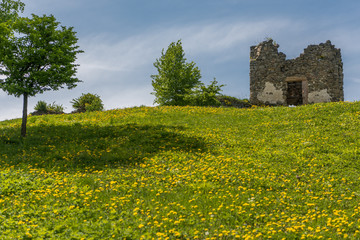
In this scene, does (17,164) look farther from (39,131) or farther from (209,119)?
(209,119)

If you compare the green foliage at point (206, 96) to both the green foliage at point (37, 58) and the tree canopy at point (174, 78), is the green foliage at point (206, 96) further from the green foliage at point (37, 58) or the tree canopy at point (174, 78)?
the green foliage at point (37, 58)

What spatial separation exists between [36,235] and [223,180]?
6660 millimetres

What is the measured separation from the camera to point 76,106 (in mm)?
49000

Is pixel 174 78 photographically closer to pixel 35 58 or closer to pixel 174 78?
pixel 174 78

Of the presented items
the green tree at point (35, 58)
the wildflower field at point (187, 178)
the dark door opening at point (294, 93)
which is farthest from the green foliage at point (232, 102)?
the green tree at point (35, 58)

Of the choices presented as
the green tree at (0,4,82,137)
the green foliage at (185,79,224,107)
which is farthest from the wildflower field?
the green foliage at (185,79,224,107)

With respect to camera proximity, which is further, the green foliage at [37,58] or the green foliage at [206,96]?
the green foliage at [206,96]

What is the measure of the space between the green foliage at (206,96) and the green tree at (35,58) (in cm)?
1610

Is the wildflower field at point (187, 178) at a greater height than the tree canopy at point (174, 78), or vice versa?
the tree canopy at point (174, 78)

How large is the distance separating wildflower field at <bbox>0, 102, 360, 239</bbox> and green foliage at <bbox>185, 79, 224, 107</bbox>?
39.2 feet

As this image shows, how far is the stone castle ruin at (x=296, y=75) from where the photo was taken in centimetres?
3369

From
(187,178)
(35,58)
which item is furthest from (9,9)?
(187,178)

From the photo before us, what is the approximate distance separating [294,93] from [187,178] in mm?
27665

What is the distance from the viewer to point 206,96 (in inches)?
1358
